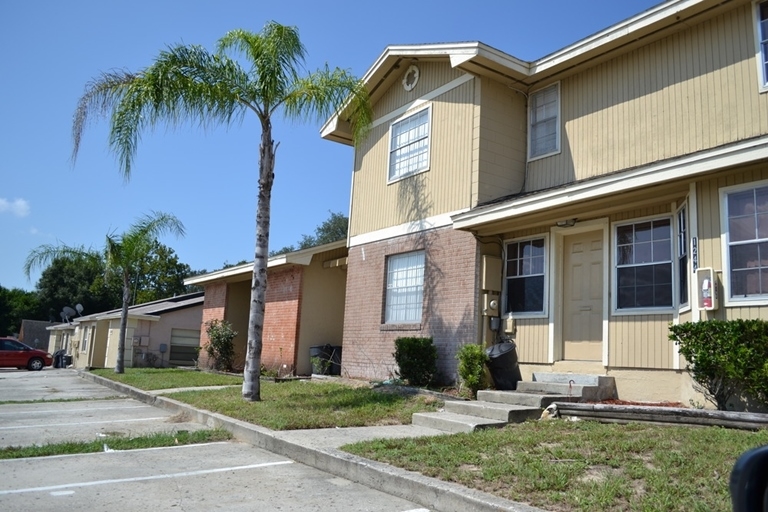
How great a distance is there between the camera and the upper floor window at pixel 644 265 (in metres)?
9.27

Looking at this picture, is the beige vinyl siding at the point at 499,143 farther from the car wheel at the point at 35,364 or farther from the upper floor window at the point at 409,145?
the car wheel at the point at 35,364

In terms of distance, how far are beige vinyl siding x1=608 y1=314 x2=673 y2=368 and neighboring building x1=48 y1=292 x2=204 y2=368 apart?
20.9 m

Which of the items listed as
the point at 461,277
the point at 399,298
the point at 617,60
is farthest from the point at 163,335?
the point at 617,60

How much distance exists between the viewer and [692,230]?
8.45 m

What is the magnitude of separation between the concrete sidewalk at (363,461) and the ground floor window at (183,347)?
2005cm

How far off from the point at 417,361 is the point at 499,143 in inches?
177

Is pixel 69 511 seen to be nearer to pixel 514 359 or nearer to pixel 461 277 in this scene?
pixel 514 359

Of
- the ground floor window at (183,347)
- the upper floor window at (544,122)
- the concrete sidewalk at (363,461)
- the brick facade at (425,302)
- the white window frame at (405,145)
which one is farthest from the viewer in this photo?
the ground floor window at (183,347)

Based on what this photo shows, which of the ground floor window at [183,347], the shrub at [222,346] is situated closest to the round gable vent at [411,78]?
the shrub at [222,346]

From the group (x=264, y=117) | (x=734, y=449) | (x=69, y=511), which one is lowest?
(x=69, y=511)

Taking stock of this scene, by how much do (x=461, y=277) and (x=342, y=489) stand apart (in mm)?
6629

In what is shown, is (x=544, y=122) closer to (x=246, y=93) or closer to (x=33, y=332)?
(x=246, y=93)

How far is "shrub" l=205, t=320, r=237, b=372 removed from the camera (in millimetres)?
20469

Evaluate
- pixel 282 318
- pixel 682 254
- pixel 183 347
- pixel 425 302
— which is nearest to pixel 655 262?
pixel 682 254
